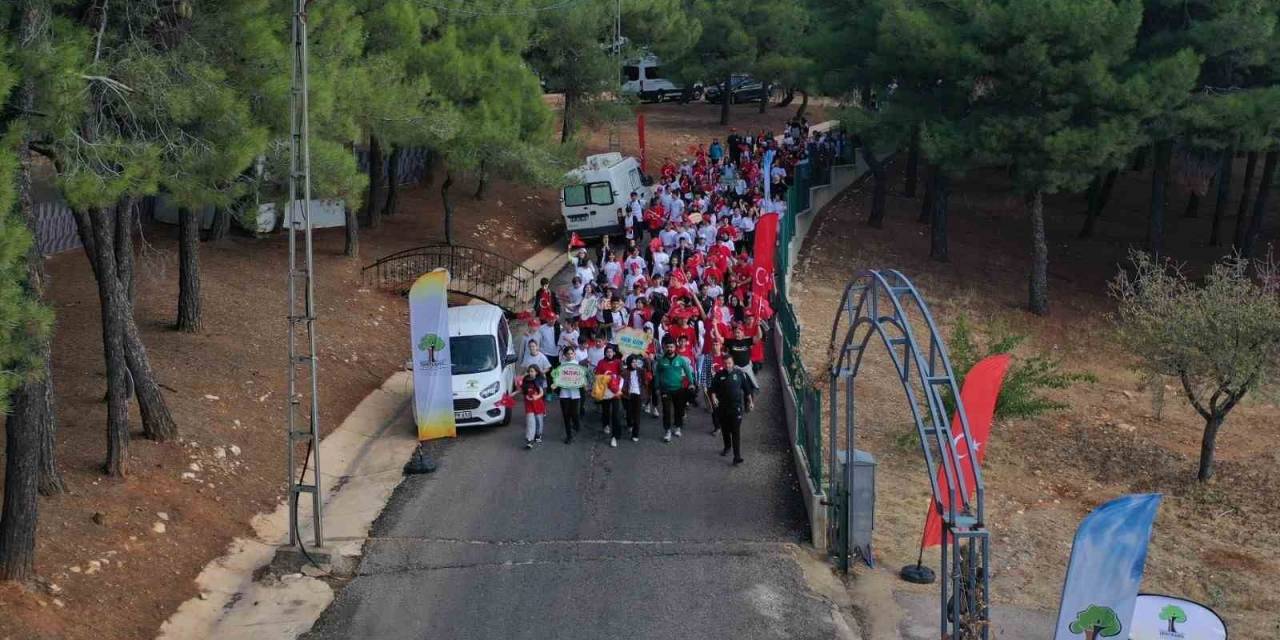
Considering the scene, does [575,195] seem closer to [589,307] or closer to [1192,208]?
[589,307]

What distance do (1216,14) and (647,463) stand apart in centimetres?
2199

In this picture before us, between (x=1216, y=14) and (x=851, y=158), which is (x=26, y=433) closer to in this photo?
(x=1216, y=14)

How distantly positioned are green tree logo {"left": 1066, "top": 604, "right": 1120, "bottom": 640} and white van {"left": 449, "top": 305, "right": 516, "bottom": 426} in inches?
411

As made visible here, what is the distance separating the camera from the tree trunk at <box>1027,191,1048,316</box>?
35.0 meters

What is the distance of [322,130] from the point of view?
785 inches

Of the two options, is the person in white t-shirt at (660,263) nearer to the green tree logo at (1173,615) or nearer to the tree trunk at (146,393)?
the tree trunk at (146,393)

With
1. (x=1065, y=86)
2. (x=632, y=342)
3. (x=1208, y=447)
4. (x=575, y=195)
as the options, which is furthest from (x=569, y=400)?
(x=1065, y=86)

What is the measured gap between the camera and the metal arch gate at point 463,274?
2833 centimetres

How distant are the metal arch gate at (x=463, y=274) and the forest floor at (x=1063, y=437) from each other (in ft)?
20.3

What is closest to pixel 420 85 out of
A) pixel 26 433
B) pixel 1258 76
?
pixel 26 433

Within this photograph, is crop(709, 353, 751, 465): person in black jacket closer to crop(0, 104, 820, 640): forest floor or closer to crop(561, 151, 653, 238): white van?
crop(0, 104, 820, 640): forest floor

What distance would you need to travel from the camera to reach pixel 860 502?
15.0 m

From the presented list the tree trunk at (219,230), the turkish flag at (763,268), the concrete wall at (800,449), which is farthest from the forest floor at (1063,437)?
the tree trunk at (219,230)

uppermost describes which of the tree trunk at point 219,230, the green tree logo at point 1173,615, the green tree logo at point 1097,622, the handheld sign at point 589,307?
the tree trunk at point 219,230
